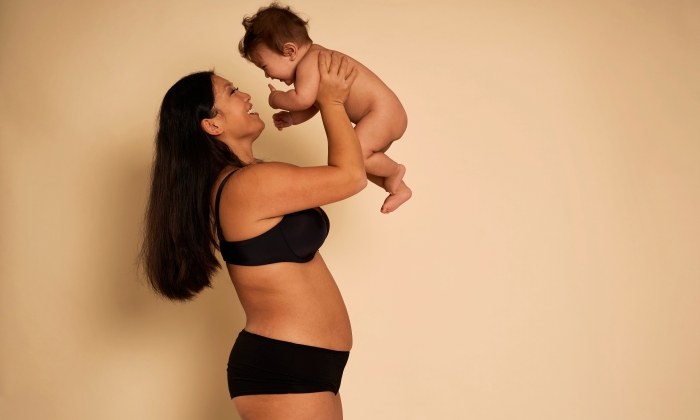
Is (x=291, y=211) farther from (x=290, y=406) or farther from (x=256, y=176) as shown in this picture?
(x=290, y=406)

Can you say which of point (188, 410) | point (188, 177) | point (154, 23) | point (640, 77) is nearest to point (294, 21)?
point (188, 177)

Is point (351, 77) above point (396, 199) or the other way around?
above

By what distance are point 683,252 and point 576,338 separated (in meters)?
0.80

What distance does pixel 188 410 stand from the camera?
323cm

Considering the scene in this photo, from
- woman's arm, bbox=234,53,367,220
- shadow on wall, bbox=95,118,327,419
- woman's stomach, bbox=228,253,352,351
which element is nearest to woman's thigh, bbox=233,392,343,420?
woman's stomach, bbox=228,253,352,351

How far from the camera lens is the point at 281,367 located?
1878mm

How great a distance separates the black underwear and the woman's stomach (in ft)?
0.08

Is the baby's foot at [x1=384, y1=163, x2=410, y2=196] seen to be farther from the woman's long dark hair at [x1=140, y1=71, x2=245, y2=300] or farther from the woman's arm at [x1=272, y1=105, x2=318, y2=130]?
the woman's long dark hair at [x1=140, y1=71, x2=245, y2=300]

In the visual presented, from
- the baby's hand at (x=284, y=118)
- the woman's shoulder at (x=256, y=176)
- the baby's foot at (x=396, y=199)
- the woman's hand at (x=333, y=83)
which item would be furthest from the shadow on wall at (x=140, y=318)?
the woman's hand at (x=333, y=83)

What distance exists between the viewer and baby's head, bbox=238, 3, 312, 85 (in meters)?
2.09

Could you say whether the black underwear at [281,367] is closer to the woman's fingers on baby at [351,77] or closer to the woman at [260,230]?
the woman at [260,230]

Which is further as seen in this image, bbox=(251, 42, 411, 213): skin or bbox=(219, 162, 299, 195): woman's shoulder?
bbox=(251, 42, 411, 213): skin

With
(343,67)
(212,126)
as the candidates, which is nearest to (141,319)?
(212,126)

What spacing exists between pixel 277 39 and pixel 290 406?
1.14 m
